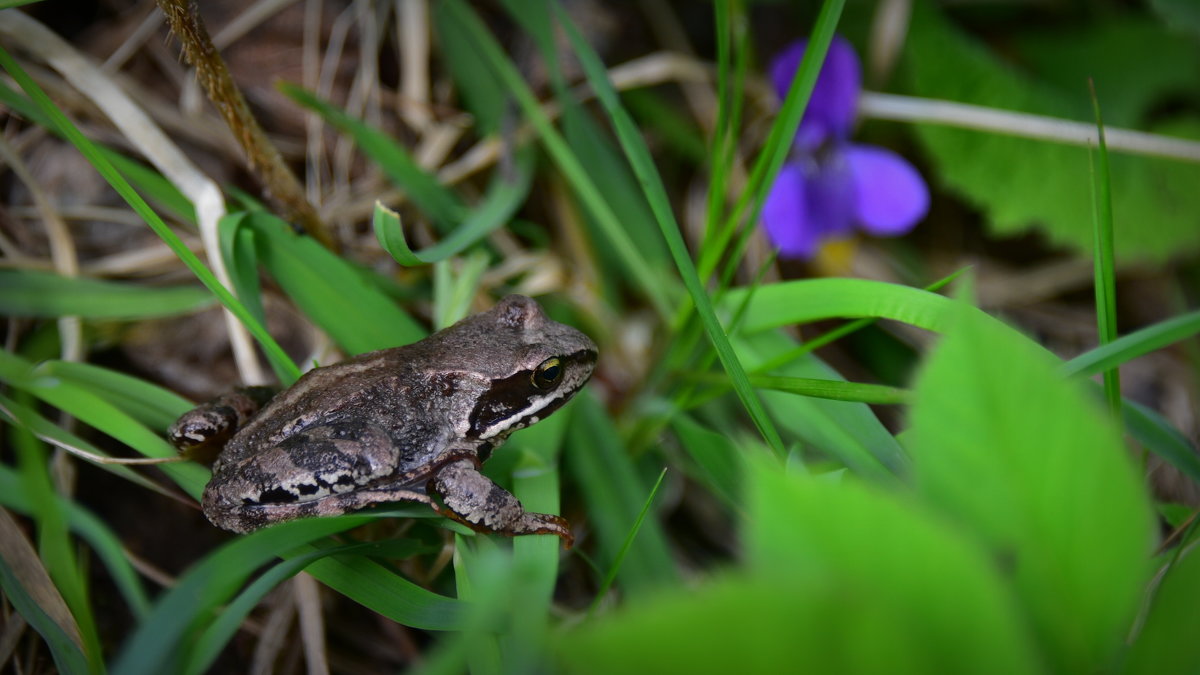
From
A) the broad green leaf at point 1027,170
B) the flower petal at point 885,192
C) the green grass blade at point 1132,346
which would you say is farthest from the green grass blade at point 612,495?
the broad green leaf at point 1027,170

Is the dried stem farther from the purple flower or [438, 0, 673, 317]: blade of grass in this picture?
the purple flower

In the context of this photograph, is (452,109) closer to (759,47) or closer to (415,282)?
(415,282)

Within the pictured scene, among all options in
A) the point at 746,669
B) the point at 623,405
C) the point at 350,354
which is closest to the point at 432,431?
the point at 350,354

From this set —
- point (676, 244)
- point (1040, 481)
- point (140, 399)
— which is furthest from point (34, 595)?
point (1040, 481)

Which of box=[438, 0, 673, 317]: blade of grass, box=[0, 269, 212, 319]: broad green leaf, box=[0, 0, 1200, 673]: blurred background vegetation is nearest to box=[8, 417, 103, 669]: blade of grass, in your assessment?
box=[0, 0, 1200, 673]: blurred background vegetation

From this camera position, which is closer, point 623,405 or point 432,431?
point 432,431

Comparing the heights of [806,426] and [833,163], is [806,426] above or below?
below
